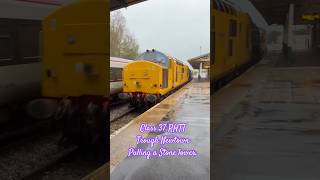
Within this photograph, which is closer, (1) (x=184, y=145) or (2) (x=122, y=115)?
Result: (1) (x=184, y=145)

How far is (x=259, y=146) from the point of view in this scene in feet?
21.3

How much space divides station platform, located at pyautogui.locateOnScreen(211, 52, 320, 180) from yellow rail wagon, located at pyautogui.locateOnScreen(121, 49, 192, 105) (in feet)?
1.47

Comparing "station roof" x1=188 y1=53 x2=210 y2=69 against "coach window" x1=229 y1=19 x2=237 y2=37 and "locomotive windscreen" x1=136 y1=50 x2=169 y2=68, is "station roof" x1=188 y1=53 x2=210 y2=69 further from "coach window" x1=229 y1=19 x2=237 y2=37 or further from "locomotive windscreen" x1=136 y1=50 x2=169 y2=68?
"coach window" x1=229 y1=19 x2=237 y2=37

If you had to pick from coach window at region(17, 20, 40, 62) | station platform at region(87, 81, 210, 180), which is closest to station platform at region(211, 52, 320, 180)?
station platform at region(87, 81, 210, 180)

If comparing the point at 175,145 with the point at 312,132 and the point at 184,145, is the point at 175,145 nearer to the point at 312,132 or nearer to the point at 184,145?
the point at 184,145

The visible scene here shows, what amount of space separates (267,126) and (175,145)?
4622 millimetres

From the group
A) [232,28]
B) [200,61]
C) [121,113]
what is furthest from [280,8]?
[121,113]

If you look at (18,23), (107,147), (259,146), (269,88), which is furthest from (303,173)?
(269,88)

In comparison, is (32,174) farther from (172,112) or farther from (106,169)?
(172,112)

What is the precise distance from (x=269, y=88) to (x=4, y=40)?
865 centimetres

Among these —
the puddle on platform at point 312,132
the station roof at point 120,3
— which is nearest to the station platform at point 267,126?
the puddle on platform at point 312,132

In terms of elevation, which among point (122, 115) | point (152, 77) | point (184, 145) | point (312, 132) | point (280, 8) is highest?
point (280, 8)

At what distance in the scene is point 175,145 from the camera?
351 cm

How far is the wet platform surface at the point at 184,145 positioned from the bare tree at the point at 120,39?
554mm
